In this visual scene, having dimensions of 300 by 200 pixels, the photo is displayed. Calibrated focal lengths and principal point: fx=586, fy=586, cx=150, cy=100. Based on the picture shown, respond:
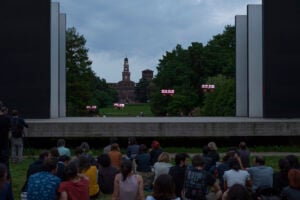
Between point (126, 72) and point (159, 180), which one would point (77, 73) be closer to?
point (159, 180)

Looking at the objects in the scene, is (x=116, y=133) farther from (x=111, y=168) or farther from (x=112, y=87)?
(x=112, y=87)

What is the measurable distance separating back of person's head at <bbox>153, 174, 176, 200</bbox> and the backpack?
12.0 meters

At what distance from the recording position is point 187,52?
68938 mm

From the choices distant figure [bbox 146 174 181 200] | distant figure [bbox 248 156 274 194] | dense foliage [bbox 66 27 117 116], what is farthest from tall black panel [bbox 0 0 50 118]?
dense foliage [bbox 66 27 117 116]

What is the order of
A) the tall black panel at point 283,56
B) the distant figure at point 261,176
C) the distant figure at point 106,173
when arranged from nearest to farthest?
the distant figure at point 261,176, the distant figure at point 106,173, the tall black panel at point 283,56

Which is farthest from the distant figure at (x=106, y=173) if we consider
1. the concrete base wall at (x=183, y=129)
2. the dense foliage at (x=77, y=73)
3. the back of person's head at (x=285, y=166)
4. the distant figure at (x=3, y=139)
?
the dense foliage at (x=77, y=73)

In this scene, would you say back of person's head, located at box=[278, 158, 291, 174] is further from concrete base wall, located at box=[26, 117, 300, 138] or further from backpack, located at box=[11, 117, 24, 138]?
concrete base wall, located at box=[26, 117, 300, 138]

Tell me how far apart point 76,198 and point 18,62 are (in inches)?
673

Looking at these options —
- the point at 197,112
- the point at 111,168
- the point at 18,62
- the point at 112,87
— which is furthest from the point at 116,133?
the point at 112,87

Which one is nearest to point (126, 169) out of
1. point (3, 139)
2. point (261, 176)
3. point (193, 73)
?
point (261, 176)

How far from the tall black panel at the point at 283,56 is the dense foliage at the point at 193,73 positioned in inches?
1346

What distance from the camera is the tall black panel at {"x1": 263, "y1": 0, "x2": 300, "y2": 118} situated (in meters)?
23.7

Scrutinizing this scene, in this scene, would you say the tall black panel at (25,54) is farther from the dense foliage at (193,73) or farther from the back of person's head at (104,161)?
the dense foliage at (193,73)

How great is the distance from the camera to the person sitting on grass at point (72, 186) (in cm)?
706
